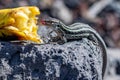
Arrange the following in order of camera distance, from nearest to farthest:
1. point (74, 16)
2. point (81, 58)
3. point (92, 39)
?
point (81, 58), point (92, 39), point (74, 16)

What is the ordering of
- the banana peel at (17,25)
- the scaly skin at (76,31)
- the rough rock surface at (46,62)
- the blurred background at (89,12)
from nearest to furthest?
the rough rock surface at (46,62), the banana peel at (17,25), the scaly skin at (76,31), the blurred background at (89,12)

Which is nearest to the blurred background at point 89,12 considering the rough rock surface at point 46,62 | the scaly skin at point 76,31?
the scaly skin at point 76,31

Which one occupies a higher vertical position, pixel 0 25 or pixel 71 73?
pixel 0 25

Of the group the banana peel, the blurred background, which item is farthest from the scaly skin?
the blurred background

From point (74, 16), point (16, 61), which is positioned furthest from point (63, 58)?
point (74, 16)

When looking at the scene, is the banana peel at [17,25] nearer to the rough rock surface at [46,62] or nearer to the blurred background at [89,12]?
the rough rock surface at [46,62]

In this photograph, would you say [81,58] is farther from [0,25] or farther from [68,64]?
[0,25]
